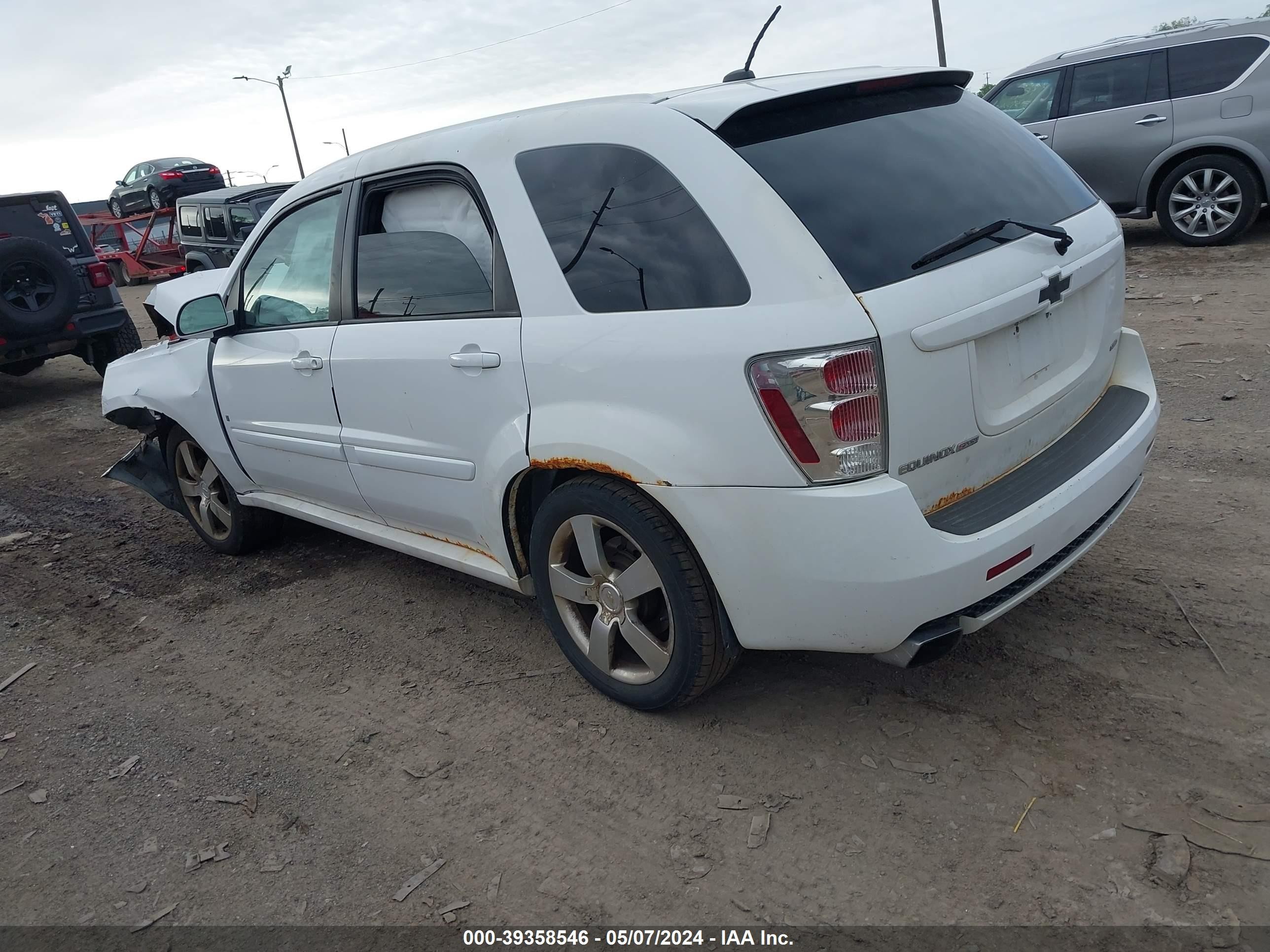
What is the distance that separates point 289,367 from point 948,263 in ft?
8.50

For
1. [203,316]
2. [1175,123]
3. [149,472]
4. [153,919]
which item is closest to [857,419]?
A: [153,919]

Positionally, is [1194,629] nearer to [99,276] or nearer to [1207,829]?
[1207,829]

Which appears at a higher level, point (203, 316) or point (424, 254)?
point (424, 254)

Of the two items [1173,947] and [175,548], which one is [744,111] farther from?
[175,548]

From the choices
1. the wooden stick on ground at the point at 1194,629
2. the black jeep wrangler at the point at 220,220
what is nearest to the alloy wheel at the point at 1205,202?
the wooden stick on ground at the point at 1194,629

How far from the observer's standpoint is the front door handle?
9.74 feet

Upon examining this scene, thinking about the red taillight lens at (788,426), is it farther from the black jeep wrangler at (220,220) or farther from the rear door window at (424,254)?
the black jeep wrangler at (220,220)

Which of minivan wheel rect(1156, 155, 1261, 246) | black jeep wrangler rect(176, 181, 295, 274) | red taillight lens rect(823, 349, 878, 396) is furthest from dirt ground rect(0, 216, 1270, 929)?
black jeep wrangler rect(176, 181, 295, 274)

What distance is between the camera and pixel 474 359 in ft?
9.91

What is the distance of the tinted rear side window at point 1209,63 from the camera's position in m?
8.67

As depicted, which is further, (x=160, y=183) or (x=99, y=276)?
(x=160, y=183)

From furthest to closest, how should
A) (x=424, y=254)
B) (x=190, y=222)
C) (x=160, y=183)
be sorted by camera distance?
(x=160, y=183) < (x=190, y=222) < (x=424, y=254)

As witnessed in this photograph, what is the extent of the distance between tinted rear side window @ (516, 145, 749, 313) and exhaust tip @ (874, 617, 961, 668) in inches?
38.3

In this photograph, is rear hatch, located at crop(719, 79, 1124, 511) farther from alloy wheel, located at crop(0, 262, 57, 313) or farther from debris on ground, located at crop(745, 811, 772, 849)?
alloy wheel, located at crop(0, 262, 57, 313)
